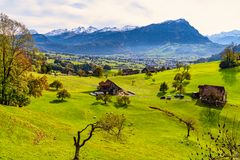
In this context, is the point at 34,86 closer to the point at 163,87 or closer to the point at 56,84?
the point at 56,84

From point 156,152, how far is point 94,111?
35.3 meters

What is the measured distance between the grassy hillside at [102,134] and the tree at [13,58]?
570 centimetres

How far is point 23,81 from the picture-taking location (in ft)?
264

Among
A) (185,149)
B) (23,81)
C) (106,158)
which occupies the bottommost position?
(185,149)

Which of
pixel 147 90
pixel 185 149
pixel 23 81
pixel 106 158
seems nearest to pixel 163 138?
pixel 185 149

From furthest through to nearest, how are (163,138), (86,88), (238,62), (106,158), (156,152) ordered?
(238,62) < (86,88) < (163,138) < (156,152) < (106,158)

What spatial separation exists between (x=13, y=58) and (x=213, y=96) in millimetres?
70838

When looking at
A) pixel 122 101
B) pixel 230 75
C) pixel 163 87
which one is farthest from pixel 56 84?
pixel 230 75

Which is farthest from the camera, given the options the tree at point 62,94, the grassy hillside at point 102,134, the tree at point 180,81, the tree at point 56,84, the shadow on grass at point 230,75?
the shadow on grass at point 230,75

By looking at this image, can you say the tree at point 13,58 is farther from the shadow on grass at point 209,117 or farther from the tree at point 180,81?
Answer: the tree at point 180,81

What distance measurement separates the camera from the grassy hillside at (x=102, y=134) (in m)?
50.2

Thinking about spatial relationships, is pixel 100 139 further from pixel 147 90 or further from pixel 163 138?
pixel 147 90

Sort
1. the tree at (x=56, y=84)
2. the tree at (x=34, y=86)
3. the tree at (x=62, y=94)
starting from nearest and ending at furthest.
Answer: the tree at (x=34, y=86) → the tree at (x=62, y=94) → the tree at (x=56, y=84)

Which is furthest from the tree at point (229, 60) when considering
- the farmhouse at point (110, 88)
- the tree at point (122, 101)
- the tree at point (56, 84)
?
the tree at point (56, 84)
